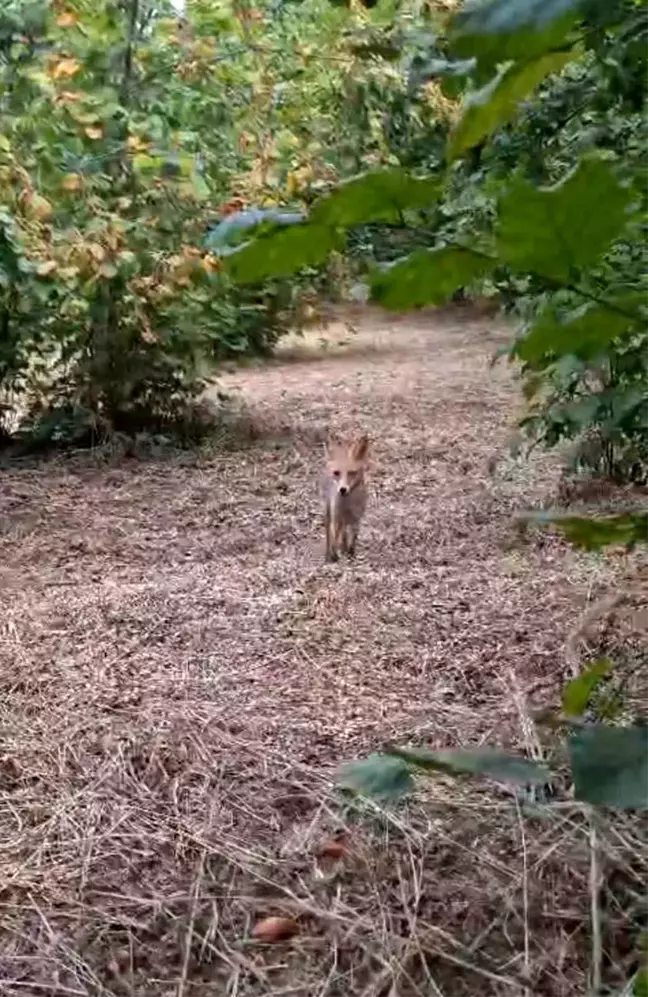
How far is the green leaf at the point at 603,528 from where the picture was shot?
958mm

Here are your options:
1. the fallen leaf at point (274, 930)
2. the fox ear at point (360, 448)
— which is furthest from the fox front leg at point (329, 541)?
the fallen leaf at point (274, 930)

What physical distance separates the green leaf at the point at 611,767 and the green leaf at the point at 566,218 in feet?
0.87

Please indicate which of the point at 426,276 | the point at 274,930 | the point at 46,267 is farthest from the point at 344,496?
the point at 426,276

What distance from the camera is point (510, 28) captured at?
721mm

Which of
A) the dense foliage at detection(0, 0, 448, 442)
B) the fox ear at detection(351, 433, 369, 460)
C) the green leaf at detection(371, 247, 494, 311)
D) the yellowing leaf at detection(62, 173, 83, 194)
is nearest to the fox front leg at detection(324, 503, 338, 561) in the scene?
the fox ear at detection(351, 433, 369, 460)

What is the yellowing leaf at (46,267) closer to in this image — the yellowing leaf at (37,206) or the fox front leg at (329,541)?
the yellowing leaf at (37,206)

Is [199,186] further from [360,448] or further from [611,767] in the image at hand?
[611,767]

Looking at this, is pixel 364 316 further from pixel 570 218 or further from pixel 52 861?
pixel 570 218

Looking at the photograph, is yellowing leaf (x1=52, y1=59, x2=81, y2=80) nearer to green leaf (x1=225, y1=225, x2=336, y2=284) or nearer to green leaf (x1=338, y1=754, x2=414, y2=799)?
green leaf (x1=338, y1=754, x2=414, y2=799)

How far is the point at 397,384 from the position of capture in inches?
374

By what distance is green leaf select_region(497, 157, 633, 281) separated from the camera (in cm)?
73

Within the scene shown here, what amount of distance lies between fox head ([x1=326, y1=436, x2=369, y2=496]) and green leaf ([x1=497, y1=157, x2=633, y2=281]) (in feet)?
13.8

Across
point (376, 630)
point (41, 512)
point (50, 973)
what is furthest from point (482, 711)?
point (41, 512)

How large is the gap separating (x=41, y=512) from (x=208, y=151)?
89.5 inches
